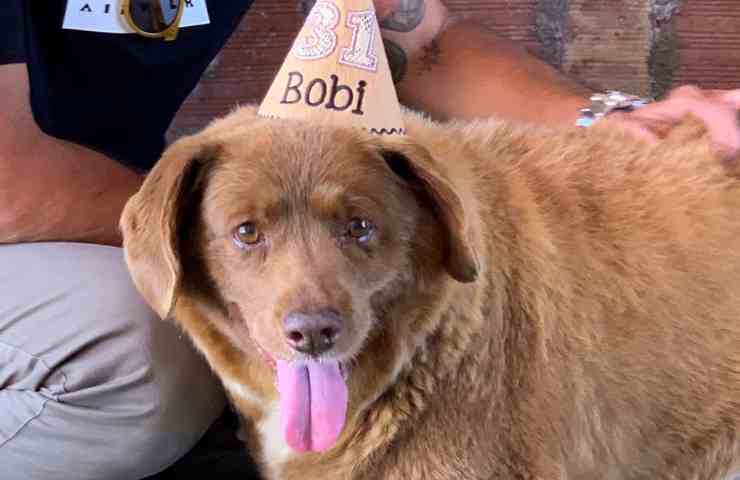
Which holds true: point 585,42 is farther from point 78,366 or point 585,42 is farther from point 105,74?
point 78,366

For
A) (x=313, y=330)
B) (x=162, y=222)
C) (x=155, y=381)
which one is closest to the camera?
(x=313, y=330)

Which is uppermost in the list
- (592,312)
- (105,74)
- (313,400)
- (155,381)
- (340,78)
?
(340,78)

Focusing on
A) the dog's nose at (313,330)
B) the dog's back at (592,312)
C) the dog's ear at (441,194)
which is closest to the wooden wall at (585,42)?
the dog's back at (592,312)

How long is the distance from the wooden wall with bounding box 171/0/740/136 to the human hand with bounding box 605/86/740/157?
940 mm

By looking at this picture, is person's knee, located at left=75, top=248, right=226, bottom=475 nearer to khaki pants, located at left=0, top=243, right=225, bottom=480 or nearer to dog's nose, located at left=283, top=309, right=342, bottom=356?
khaki pants, located at left=0, top=243, right=225, bottom=480

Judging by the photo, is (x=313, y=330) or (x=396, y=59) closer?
(x=313, y=330)

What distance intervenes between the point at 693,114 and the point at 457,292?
32.1 inches

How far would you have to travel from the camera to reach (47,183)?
2250mm

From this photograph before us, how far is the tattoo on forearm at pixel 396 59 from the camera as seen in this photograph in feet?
9.04

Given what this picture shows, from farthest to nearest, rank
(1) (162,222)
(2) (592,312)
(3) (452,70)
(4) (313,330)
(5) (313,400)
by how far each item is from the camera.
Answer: (3) (452,70) → (2) (592,312) → (5) (313,400) → (1) (162,222) → (4) (313,330)

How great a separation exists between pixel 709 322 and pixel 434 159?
2.55 ft

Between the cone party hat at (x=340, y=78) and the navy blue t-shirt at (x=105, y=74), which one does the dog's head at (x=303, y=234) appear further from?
the navy blue t-shirt at (x=105, y=74)

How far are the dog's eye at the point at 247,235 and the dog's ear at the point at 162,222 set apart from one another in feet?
0.38

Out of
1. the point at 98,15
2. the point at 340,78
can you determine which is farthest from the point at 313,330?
the point at 98,15
